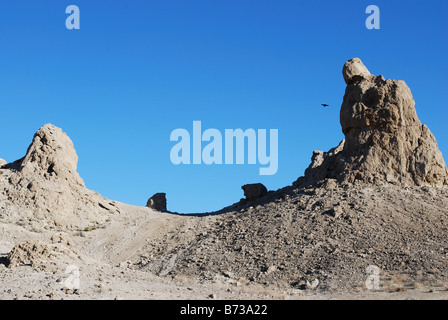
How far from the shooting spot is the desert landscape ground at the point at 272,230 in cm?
2220

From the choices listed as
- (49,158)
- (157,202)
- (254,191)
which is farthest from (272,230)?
(49,158)

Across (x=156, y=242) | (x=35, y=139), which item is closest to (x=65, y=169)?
(x=35, y=139)

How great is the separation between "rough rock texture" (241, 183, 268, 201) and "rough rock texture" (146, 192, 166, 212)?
7.46 metres

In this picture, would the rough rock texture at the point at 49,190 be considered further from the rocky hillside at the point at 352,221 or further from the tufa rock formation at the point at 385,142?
the tufa rock formation at the point at 385,142

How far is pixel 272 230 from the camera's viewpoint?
32344 millimetres

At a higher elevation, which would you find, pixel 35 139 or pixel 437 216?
pixel 35 139

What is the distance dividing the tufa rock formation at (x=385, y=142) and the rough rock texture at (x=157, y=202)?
1448 centimetres

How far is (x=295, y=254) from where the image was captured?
29.0 metres

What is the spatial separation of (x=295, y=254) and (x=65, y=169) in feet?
59.3
